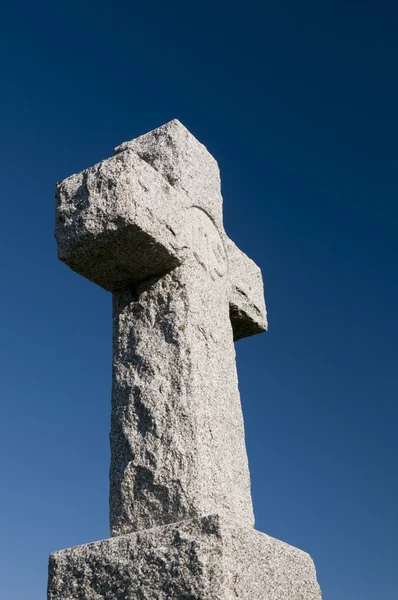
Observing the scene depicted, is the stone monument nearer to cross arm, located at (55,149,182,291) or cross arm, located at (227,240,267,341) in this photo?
cross arm, located at (55,149,182,291)

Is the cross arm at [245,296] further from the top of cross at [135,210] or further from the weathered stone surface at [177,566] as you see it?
the weathered stone surface at [177,566]

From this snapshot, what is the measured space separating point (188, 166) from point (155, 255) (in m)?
0.80

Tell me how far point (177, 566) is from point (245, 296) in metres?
2.19

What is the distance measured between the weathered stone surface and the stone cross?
211 mm

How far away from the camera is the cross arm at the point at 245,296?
15.4 feet

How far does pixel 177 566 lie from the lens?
2934 millimetres

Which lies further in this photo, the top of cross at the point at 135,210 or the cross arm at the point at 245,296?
the cross arm at the point at 245,296

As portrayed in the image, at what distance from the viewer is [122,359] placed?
3740 mm

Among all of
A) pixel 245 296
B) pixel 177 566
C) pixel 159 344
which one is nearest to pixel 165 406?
pixel 159 344

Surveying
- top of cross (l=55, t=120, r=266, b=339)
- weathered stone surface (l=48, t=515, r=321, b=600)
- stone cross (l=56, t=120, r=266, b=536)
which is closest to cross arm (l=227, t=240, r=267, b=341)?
top of cross (l=55, t=120, r=266, b=339)

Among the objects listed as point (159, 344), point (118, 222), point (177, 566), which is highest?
point (118, 222)

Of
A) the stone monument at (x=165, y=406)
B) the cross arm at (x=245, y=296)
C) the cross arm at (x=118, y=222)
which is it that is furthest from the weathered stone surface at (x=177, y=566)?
the cross arm at (x=245, y=296)

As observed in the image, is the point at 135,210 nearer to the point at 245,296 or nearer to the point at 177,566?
the point at 245,296

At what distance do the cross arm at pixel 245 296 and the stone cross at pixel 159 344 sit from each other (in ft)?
1.52
